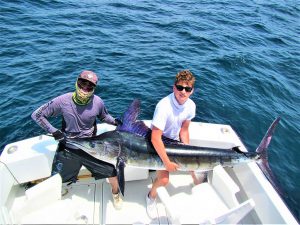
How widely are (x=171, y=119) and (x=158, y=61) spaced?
206 inches

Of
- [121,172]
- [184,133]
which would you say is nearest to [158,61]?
[184,133]

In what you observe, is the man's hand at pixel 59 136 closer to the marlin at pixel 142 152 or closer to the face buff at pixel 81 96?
the marlin at pixel 142 152

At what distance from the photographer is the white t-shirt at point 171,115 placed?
3.34 metres

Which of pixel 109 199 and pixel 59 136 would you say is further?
pixel 109 199

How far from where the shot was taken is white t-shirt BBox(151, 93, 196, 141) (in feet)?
→ 11.0

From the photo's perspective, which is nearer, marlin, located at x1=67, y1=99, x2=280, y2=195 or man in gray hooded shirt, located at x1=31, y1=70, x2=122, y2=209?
man in gray hooded shirt, located at x1=31, y1=70, x2=122, y2=209

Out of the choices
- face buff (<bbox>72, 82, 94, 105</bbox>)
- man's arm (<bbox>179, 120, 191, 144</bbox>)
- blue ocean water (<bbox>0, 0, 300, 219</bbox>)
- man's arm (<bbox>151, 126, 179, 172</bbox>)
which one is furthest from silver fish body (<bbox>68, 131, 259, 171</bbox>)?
blue ocean water (<bbox>0, 0, 300, 219</bbox>)

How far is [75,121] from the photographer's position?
3447mm

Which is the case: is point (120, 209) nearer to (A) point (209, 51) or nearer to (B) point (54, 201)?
(B) point (54, 201)

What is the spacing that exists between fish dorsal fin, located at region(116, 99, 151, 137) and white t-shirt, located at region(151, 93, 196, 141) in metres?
0.20

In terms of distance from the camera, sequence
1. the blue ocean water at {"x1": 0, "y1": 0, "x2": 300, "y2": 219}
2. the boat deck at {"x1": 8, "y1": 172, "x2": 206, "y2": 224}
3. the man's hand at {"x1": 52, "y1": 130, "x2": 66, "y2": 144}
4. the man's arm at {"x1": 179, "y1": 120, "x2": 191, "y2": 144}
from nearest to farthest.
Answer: the man's hand at {"x1": 52, "y1": 130, "x2": 66, "y2": 144} < the boat deck at {"x1": 8, "y1": 172, "x2": 206, "y2": 224} < the man's arm at {"x1": 179, "y1": 120, "x2": 191, "y2": 144} < the blue ocean water at {"x1": 0, "y1": 0, "x2": 300, "y2": 219}

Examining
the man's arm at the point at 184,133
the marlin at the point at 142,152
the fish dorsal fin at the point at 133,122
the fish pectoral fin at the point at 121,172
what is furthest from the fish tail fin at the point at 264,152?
the fish pectoral fin at the point at 121,172

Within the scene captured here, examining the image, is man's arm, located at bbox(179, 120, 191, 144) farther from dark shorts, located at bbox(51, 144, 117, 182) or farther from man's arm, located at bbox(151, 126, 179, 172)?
dark shorts, located at bbox(51, 144, 117, 182)

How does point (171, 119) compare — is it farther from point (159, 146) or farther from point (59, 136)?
point (59, 136)
